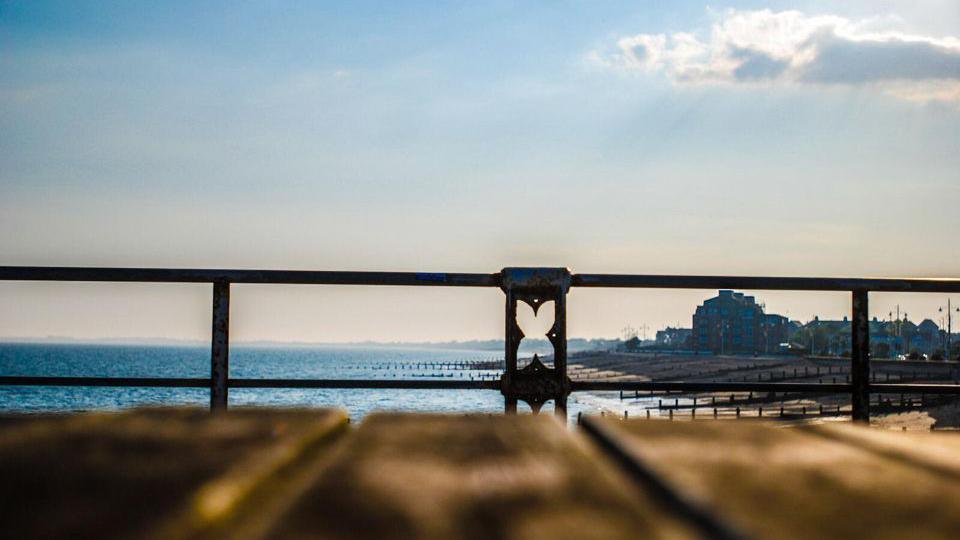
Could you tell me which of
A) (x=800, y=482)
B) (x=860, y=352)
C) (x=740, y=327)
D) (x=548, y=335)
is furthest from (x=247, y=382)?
(x=740, y=327)

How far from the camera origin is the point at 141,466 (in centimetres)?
88

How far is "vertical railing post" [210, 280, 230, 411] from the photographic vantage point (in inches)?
149

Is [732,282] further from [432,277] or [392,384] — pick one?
[392,384]

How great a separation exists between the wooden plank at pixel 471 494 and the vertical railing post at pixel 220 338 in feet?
9.31

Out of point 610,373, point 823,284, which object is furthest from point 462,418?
point 610,373

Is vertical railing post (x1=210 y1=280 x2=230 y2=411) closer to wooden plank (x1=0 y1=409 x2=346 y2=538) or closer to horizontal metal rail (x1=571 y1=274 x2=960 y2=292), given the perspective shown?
horizontal metal rail (x1=571 y1=274 x2=960 y2=292)

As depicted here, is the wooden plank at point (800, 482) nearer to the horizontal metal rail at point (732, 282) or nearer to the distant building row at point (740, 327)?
the horizontal metal rail at point (732, 282)

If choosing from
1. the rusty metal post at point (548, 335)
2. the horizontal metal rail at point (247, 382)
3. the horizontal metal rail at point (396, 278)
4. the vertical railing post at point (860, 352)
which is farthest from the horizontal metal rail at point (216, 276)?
the vertical railing post at point (860, 352)

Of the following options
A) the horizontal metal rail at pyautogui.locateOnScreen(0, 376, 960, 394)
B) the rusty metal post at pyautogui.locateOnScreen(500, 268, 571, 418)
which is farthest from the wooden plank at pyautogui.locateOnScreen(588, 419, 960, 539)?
the rusty metal post at pyautogui.locateOnScreen(500, 268, 571, 418)

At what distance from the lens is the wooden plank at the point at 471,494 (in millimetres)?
649

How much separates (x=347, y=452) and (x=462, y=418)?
0.40 m

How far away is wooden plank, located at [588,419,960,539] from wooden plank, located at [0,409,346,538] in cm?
43

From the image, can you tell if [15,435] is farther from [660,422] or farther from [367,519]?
[660,422]

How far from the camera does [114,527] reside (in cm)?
64
